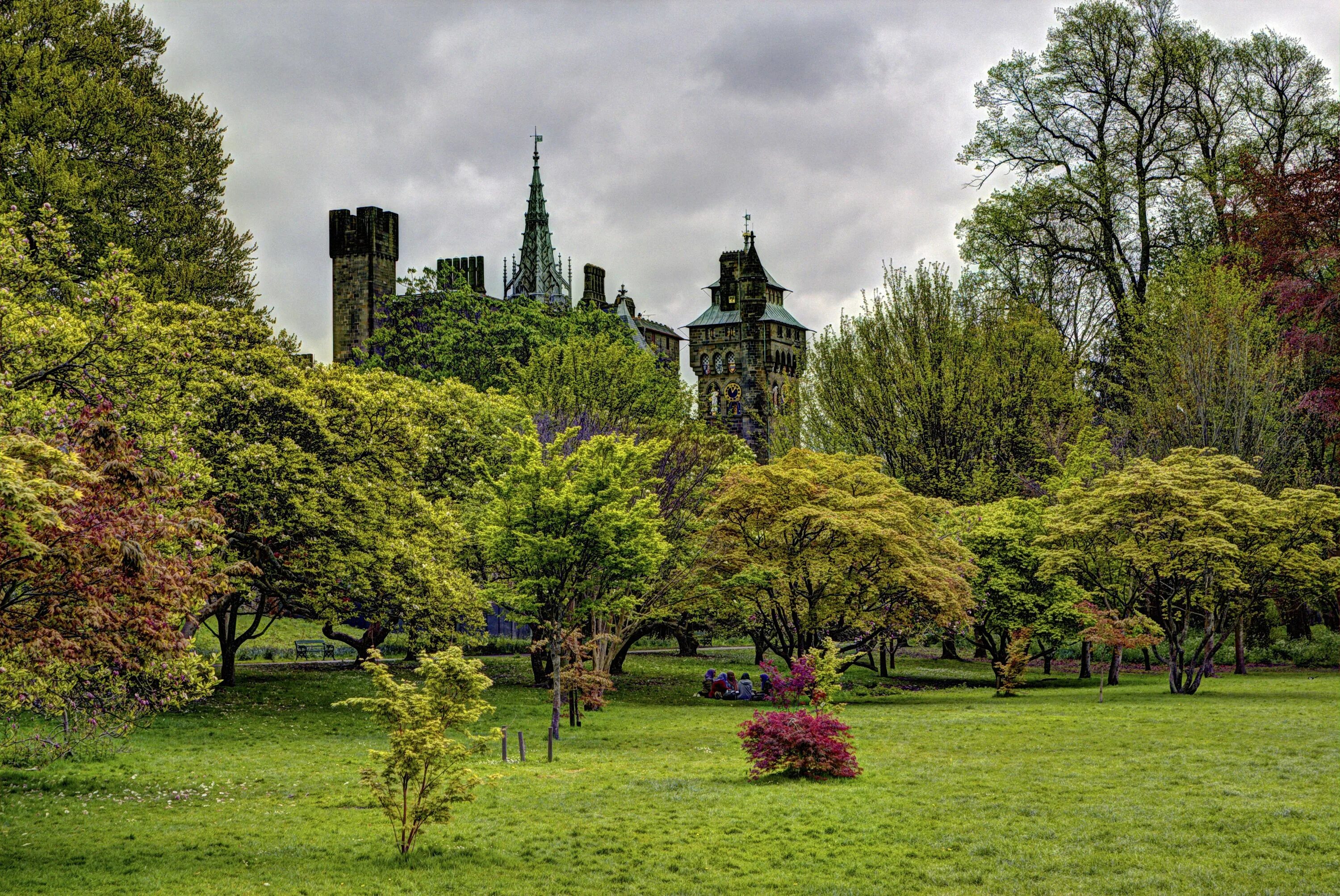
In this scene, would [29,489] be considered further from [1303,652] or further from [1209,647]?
[1303,652]

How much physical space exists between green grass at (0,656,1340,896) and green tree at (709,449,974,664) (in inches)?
254

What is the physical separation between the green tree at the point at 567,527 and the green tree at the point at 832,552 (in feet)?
21.4

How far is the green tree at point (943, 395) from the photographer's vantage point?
4250 cm

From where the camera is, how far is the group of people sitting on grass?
102ft

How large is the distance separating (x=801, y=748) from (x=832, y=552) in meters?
13.4

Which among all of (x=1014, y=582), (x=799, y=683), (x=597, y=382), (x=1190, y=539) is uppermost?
(x=597, y=382)

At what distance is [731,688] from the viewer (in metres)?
31.9

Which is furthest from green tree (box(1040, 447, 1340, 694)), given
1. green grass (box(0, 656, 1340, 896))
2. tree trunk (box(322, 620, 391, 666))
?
tree trunk (box(322, 620, 391, 666))

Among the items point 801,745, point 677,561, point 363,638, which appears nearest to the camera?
point 801,745

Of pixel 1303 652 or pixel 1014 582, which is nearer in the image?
pixel 1014 582

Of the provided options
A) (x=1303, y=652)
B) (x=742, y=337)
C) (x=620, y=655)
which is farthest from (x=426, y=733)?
(x=742, y=337)

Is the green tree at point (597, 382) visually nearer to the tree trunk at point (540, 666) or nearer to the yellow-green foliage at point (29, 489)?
the tree trunk at point (540, 666)

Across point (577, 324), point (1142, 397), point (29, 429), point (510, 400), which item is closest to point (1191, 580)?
point (1142, 397)

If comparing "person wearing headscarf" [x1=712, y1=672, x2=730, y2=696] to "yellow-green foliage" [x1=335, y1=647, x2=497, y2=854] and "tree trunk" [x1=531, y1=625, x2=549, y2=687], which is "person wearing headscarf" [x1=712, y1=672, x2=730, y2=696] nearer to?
"tree trunk" [x1=531, y1=625, x2=549, y2=687]
